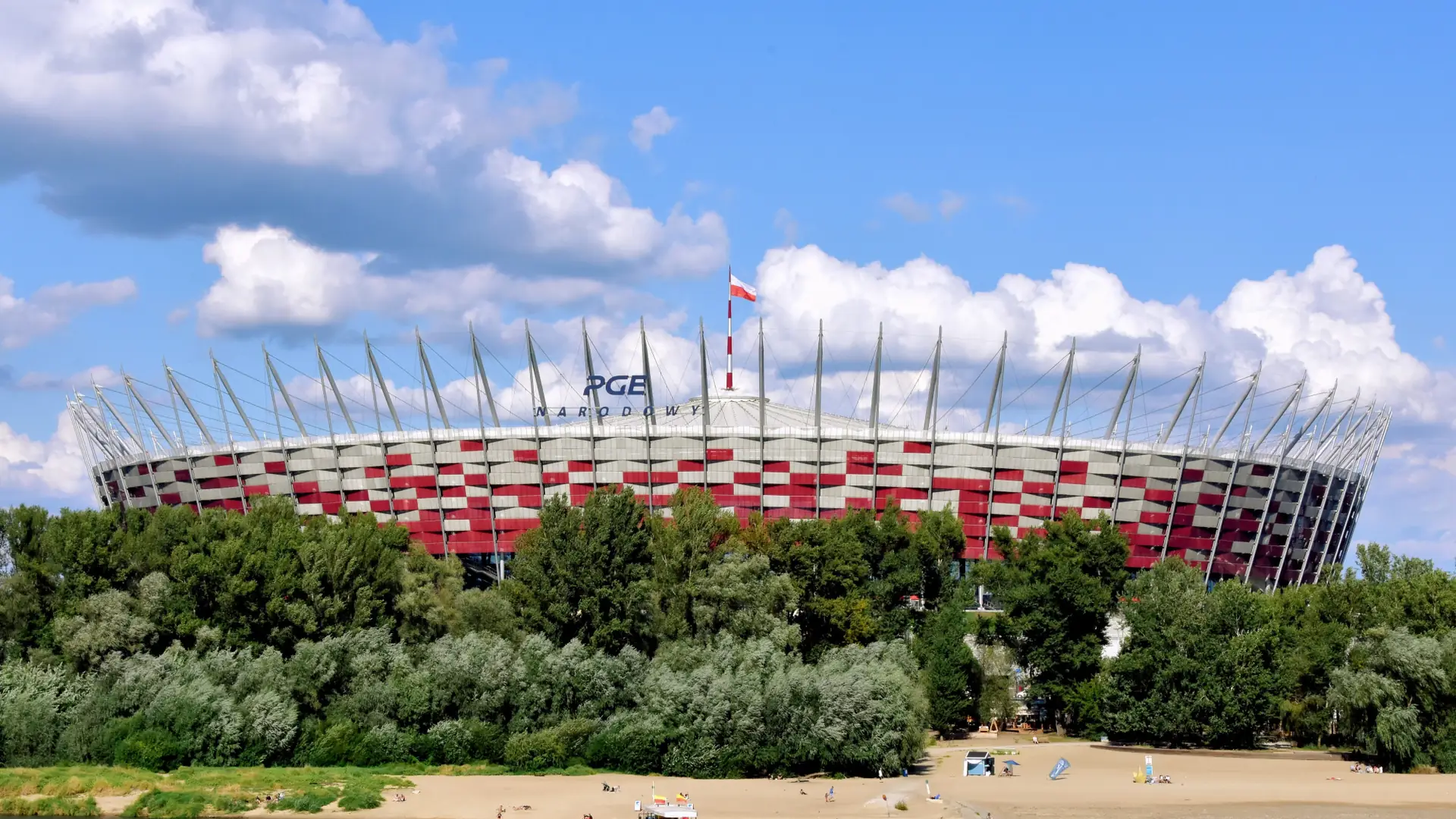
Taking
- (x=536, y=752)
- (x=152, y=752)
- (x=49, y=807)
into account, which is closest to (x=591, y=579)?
(x=536, y=752)

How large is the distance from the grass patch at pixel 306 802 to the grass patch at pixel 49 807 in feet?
24.7

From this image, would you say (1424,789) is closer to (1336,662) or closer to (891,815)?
(1336,662)

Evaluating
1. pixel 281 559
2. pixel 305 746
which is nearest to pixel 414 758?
pixel 305 746

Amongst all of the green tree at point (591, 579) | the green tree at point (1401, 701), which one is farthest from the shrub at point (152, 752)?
the green tree at point (1401, 701)

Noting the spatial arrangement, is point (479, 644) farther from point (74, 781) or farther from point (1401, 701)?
point (1401, 701)

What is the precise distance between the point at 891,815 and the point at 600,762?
17.1 m

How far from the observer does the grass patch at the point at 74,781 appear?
197 feet

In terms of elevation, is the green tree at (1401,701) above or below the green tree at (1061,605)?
below

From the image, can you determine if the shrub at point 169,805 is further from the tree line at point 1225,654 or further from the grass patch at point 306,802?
the tree line at point 1225,654

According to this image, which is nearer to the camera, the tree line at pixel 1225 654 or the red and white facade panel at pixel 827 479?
the tree line at pixel 1225 654

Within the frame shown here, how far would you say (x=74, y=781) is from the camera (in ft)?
199

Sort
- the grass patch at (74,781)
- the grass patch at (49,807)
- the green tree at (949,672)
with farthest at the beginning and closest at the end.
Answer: the green tree at (949,672)
the grass patch at (74,781)
the grass patch at (49,807)

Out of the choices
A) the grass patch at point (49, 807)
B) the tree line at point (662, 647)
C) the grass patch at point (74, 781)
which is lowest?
the grass patch at point (49, 807)

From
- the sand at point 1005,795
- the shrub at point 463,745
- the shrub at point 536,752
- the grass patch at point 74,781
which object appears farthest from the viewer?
the shrub at point 463,745
